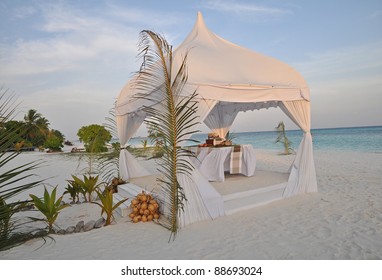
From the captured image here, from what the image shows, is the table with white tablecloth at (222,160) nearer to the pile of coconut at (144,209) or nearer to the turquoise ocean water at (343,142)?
the pile of coconut at (144,209)

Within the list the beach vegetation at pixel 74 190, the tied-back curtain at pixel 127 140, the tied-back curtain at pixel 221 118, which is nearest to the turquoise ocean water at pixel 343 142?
the tied-back curtain at pixel 221 118

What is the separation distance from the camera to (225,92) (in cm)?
395

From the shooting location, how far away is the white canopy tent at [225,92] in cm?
374

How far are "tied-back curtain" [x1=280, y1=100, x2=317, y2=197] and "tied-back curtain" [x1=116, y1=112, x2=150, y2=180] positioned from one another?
353 cm

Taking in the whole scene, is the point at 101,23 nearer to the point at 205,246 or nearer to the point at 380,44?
the point at 205,246

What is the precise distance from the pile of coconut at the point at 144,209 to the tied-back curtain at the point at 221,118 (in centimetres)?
416

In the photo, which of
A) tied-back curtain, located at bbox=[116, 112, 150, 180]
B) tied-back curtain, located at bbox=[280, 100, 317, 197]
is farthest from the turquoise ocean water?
tied-back curtain, located at bbox=[280, 100, 317, 197]

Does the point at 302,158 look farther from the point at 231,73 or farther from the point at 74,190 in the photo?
the point at 74,190

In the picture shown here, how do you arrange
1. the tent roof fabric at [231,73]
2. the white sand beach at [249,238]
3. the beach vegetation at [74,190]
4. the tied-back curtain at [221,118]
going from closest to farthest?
1. the white sand beach at [249,238]
2. the tent roof fabric at [231,73]
3. the beach vegetation at [74,190]
4. the tied-back curtain at [221,118]

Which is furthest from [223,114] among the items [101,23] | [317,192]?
Result: [101,23]

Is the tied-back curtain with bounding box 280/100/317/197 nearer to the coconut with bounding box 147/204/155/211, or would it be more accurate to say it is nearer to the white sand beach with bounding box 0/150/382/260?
the white sand beach with bounding box 0/150/382/260

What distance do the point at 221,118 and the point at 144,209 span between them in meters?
4.46

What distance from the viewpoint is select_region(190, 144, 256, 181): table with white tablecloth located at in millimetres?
5074
